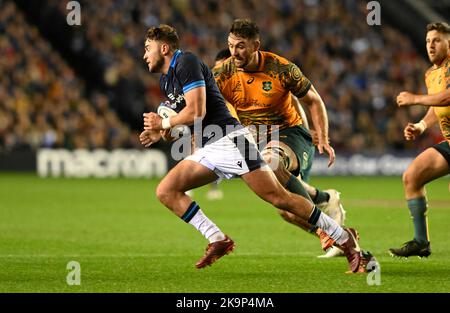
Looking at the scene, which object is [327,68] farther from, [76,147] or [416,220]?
[416,220]

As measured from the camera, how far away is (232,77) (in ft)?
31.9

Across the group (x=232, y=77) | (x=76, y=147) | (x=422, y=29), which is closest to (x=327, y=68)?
(x=422, y=29)

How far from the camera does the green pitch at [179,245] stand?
781cm

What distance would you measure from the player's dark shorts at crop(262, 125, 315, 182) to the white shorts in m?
1.36

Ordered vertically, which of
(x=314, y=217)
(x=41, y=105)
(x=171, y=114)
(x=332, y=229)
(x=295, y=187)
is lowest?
(x=332, y=229)

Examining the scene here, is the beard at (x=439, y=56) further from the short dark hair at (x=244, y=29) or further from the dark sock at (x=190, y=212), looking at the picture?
the dark sock at (x=190, y=212)

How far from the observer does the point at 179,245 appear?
1126 cm

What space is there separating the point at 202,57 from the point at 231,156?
19674 millimetres

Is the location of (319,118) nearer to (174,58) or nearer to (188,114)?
(174,58)

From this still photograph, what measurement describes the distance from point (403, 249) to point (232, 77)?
2.46m

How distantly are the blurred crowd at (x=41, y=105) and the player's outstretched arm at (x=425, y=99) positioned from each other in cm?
1805

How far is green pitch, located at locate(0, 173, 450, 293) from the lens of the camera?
7809 mm

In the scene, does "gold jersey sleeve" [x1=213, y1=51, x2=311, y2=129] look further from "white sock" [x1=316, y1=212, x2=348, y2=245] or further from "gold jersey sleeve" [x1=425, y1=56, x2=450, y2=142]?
"white sock" [x1=316, y1=212, x2=348, y2=245]

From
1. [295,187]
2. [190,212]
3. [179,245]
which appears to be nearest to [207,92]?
[190,212]
